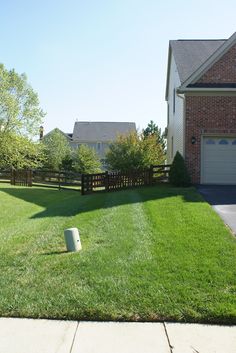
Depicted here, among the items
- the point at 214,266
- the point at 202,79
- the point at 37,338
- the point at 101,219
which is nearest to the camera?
the point at 37,338

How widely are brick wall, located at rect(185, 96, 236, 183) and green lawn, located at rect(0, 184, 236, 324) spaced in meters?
7.00

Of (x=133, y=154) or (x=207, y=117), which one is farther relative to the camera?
(x=133, y=154)

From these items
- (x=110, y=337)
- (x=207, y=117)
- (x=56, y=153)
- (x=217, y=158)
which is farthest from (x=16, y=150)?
(x=110, y=337)

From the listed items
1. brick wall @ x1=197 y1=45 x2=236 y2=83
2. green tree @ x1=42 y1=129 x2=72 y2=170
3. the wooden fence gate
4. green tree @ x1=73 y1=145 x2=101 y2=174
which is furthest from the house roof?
brick wall @ x1=197 y1=45 x2=236 y2=83

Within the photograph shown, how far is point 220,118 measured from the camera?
645 inches

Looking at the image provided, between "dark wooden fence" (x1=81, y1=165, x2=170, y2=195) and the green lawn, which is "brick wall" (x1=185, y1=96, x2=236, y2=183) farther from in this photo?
the green lawn

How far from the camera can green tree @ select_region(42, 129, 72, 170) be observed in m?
44.7

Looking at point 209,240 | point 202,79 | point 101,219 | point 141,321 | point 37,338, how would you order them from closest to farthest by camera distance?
point 37,338, point 141,321, point 209,240, point 101,219, point 202,79

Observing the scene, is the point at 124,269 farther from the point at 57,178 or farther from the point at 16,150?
the point at 16,150

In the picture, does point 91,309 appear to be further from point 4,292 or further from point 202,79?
point 202,79

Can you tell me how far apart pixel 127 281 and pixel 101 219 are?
4.44 m

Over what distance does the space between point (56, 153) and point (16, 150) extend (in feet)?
40.3

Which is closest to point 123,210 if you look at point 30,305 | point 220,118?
point 30,305

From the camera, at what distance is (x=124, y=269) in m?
5.74
